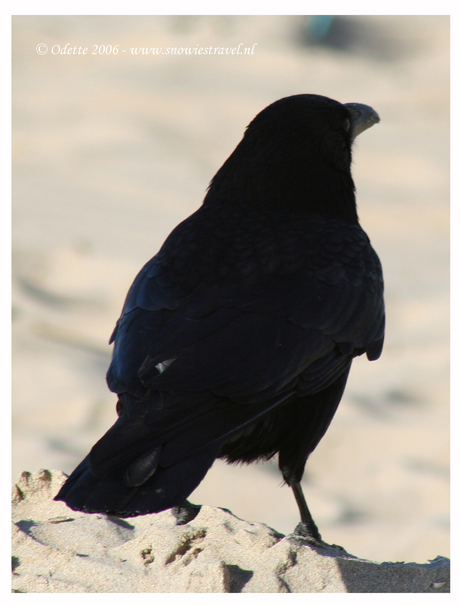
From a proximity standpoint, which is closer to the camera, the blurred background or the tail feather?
the tail feather

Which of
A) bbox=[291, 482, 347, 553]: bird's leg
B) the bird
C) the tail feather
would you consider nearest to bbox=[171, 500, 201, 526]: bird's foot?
the bird

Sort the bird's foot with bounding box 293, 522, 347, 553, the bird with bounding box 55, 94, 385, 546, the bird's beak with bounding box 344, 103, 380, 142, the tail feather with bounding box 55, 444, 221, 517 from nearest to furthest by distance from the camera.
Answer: the tail feather with bounding box 55, 444, 221, 517 < the bird with bounding box 55, 94, 385, 546 < the bird's foot with bounding box 293, 522, 347, 553 < the bird's beak with bounding box 344, 103, 380, 142

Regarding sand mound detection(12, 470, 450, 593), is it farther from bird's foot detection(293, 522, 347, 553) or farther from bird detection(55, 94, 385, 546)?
bird detection(55, 94, 385, 546)

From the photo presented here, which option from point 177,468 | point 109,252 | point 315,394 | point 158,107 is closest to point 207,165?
point 158,107

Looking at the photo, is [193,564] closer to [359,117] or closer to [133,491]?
[133,491]

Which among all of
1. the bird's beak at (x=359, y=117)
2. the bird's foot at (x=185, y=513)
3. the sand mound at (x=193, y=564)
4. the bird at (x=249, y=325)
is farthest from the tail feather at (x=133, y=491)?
the bird's beak at (x=359, y=117)

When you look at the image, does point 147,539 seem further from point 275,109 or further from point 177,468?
point 275,109

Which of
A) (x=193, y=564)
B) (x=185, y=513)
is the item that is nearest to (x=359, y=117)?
(x=185, y=513)

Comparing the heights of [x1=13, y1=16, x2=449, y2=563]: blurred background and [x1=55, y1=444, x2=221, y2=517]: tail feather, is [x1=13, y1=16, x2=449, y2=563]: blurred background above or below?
above
